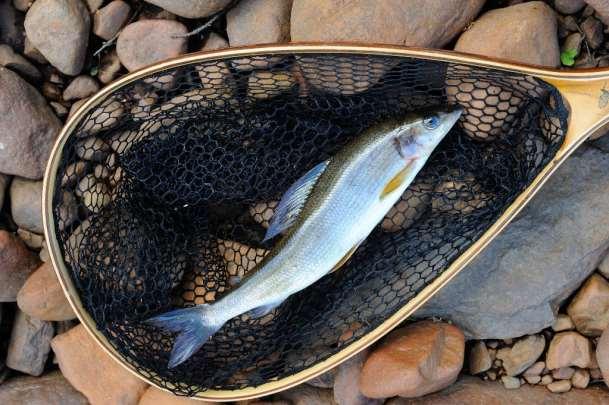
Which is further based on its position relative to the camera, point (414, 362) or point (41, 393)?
point (41, 393)

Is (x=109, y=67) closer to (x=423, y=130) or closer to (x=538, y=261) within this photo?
(x=423, y=130)

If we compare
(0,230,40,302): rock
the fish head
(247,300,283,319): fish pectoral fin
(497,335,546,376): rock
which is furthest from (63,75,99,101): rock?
(497,335,546,376): rock

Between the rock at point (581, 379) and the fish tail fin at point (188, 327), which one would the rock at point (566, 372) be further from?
the fish tail fin at point (188, 327)

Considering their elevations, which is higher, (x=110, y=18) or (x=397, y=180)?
(x=110, y=18)

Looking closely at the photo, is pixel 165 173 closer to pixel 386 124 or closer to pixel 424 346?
pixel 386 124

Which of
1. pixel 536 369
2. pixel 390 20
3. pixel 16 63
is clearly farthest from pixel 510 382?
pixel 16 63

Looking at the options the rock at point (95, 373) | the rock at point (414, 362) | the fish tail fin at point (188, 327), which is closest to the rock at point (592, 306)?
the rock at point (414, 362)

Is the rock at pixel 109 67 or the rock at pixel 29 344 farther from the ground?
the rock at pixel 109 67
